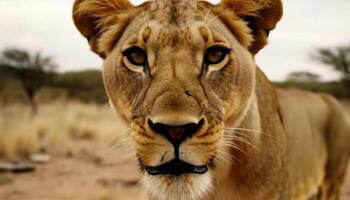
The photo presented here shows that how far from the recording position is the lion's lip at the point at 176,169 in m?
2.26

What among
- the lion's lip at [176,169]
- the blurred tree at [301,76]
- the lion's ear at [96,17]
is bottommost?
the blurred tree at [301,76]

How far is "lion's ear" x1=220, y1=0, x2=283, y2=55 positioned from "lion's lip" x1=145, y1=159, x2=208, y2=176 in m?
0.87

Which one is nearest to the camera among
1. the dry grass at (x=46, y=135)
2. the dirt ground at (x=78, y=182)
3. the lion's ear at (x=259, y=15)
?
the lion's ear at (x=259, y=15)

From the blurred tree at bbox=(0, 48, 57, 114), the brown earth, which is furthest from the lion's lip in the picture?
the blurred tree at bbox=(0, 48, 57, 114)

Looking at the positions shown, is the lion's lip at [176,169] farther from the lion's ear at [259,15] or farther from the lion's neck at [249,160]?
the lion's ear at [259,15]

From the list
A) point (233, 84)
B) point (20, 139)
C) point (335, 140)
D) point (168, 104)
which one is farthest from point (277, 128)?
point (20, 139)

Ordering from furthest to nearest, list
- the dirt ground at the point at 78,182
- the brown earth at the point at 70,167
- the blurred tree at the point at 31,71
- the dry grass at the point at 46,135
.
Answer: the blurred tree at the point at 31,71
the dry grass at the point at 46,135
the brown earth at the point at 70,167
the dirt ground at the point at 78,182

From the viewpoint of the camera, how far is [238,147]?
2984mm

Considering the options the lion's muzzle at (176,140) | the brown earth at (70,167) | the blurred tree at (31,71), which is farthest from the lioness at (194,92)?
the blurred tree at (31,71)

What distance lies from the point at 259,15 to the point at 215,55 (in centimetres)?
51

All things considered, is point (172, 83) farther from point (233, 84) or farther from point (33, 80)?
point (33, 80)

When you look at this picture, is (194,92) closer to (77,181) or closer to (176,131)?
(176,131)

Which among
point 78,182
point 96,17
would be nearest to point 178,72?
point 96,17

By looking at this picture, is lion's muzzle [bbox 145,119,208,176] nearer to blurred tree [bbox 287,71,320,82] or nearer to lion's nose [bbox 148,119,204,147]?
lion's nose [bbox 148,119,204,147]
